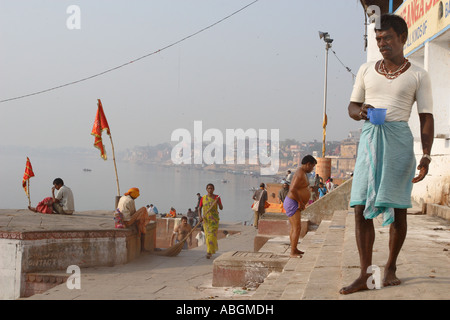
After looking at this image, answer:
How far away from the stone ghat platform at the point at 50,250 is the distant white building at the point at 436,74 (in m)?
5.32

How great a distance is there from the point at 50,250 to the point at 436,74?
24.1 feet

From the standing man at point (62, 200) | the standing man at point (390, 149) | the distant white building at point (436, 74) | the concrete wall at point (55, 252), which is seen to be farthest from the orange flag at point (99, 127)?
the standing man at point (390, 149)

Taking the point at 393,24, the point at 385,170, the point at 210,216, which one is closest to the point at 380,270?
the point at 385,170

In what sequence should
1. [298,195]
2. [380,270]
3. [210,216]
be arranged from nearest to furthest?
[380,270], [298,195], [210,216]

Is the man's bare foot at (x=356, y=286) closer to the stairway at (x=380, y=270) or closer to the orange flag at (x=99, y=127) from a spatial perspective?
the stairway at (x=380, y=270)

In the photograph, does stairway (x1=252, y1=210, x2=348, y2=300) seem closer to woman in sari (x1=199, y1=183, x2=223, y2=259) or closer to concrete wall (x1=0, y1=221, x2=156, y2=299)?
woman in sari (x1=199, y1=183, x2=223, y2=259)

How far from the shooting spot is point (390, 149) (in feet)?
10.1

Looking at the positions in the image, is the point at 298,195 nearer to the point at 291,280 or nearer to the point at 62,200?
the point at 291,280

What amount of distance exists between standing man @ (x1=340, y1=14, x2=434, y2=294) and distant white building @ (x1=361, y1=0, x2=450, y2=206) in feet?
16.5

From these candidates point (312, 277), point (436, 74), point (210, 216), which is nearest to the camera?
point (312, 277)

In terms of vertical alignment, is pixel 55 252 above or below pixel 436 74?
below

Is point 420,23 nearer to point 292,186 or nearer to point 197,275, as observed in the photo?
point 292,186

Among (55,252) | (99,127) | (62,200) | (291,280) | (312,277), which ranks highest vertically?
(99,127)

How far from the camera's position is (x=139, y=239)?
9.98 metres
